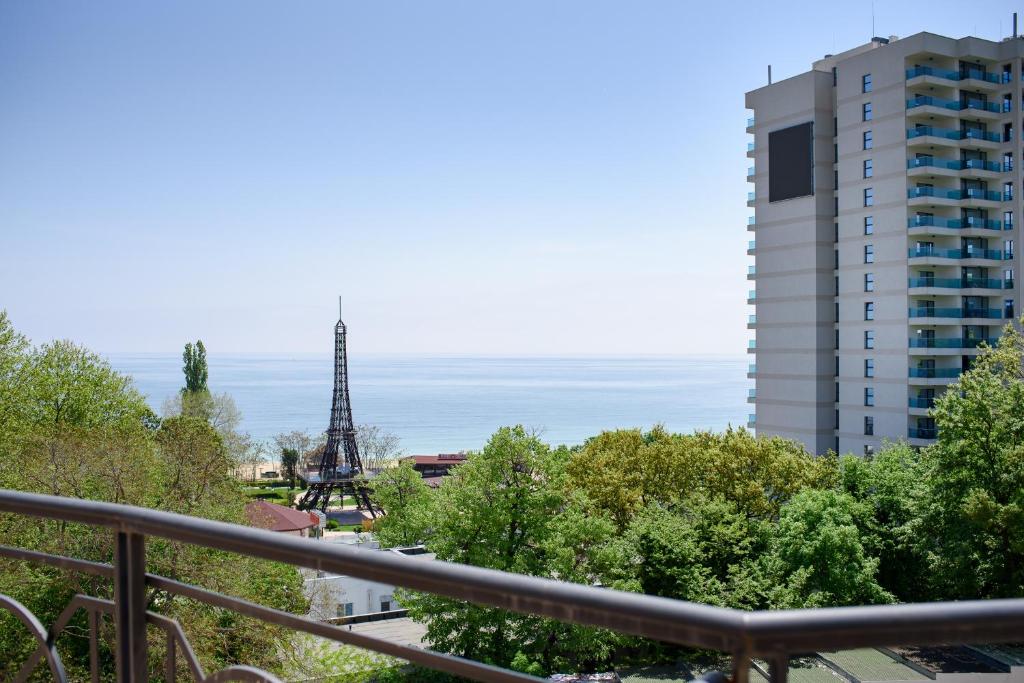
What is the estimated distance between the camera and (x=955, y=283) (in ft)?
117

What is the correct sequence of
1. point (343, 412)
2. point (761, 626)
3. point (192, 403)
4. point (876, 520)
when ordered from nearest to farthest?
point (761, 626), point (876, 520), point (343, 412), point (192, 403)

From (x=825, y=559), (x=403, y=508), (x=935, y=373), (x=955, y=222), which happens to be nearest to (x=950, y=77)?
(x=955, y=222)

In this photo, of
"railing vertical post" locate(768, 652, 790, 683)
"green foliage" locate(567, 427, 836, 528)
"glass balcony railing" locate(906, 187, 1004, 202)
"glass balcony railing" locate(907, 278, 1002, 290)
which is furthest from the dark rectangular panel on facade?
"railing vertical post" locate(768, 652, 790, 683)

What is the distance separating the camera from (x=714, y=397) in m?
135

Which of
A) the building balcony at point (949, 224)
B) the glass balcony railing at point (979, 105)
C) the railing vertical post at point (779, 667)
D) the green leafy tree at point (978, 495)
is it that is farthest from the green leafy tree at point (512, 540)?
the glass balcony railing at point (979, 105)

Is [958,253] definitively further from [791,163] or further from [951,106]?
[791,163]

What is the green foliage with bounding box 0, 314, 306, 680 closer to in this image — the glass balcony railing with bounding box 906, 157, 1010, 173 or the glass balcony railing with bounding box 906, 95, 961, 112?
the glass balcony railing with bounding box 906, 157, 1010, 173

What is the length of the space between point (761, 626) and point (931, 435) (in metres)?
37.7

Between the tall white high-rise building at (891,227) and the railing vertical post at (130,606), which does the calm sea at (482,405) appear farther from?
the railing vertical post at (130,606)

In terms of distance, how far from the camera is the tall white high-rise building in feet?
117

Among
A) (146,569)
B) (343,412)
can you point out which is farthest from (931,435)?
(146,569)

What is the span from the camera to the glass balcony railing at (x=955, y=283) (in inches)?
1399

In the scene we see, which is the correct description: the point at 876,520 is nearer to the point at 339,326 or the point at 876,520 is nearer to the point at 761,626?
the point at 761,626

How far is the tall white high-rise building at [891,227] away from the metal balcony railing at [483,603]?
123 ft
